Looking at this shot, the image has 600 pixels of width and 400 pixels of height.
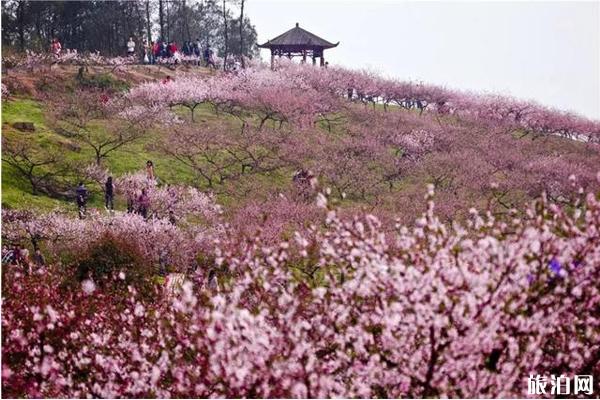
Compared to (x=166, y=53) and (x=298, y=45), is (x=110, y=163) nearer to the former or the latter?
(x=166, y=53)

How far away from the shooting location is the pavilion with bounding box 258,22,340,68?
57656 millimetres

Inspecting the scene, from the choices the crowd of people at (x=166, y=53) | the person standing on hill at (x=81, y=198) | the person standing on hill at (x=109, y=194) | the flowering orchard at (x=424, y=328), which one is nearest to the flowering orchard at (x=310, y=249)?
the flowering orchard at (x=424, y=328)

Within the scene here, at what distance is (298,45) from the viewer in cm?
5778

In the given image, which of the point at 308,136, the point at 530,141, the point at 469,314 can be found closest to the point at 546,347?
the point at 469,314

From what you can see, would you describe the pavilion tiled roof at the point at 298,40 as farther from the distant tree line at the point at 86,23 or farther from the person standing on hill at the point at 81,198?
the person standing on hill at the point at 81,198

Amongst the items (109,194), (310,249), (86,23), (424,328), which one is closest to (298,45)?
(86,23)

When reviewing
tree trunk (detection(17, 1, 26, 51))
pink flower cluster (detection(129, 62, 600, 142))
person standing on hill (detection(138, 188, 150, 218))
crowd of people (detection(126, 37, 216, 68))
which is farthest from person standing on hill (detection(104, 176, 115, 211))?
tree trunk (detection(17, 1, 26, 51))

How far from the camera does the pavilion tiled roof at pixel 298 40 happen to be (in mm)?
57625

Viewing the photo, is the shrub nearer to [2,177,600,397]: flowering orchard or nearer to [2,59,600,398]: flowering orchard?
[2,59,600,398]: flowering orchard

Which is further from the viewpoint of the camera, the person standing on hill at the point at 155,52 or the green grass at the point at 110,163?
the person standing on hill at the point at 155,52

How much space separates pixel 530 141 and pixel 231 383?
41692mm

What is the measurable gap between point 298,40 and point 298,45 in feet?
1.83

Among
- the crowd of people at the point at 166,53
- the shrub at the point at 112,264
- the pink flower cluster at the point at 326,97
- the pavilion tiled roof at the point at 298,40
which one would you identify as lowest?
the shrub at the point at 112,264

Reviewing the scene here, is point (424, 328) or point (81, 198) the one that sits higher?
Result: point (424, 328)
